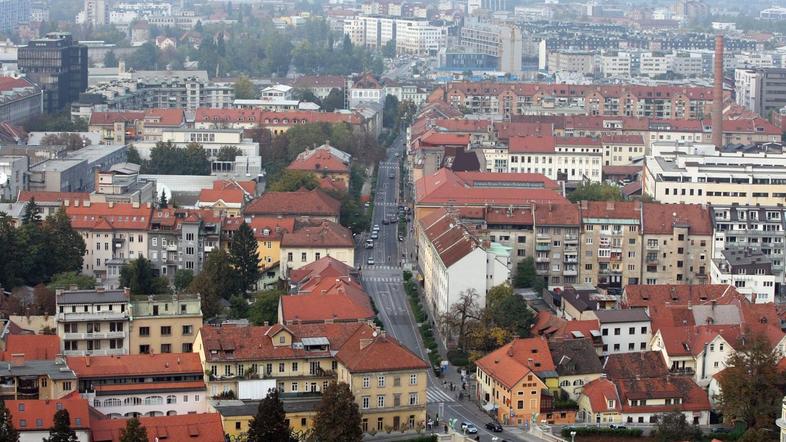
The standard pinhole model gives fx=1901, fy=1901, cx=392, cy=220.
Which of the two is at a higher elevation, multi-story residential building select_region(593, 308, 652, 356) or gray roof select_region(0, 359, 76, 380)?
gray roof select_region(0, 359, 76, 380)

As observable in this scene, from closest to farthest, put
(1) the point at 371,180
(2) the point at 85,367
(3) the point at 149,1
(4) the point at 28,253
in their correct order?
1. (2) the point at 85,367
2. (4) the point at 28,253
3. (1) the point at 371,180
4. (3) the point at 149,1

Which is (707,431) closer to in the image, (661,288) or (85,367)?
(661,288)

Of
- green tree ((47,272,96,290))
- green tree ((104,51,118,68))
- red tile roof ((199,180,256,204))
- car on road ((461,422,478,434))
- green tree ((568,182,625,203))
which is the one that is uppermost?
green tree ((104,51,118,68))

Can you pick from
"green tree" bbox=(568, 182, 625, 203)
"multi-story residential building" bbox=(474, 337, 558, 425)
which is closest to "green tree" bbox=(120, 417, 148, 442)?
"multi-story residential building" bbox=(474, 337, 558, 425)

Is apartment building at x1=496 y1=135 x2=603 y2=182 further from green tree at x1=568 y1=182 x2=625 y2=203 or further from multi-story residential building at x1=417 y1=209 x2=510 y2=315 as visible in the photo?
multi-story residential building at x1=417 y1=209 x2=510 y2=315

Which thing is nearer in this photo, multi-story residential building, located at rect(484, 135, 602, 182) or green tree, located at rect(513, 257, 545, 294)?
green tree, located at rect(513, 257, 545, 294)

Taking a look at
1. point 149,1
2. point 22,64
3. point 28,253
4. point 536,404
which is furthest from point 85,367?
point 149,1

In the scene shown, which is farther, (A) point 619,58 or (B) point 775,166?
(A) point 619,58

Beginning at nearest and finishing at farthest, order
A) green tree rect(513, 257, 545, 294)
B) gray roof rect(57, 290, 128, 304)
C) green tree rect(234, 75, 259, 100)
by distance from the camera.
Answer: gray roof rect(57, 290, 128, 304) → green tree rect(513, 257, 545, 294) → green tree rect(234, 75, 259, 100)
